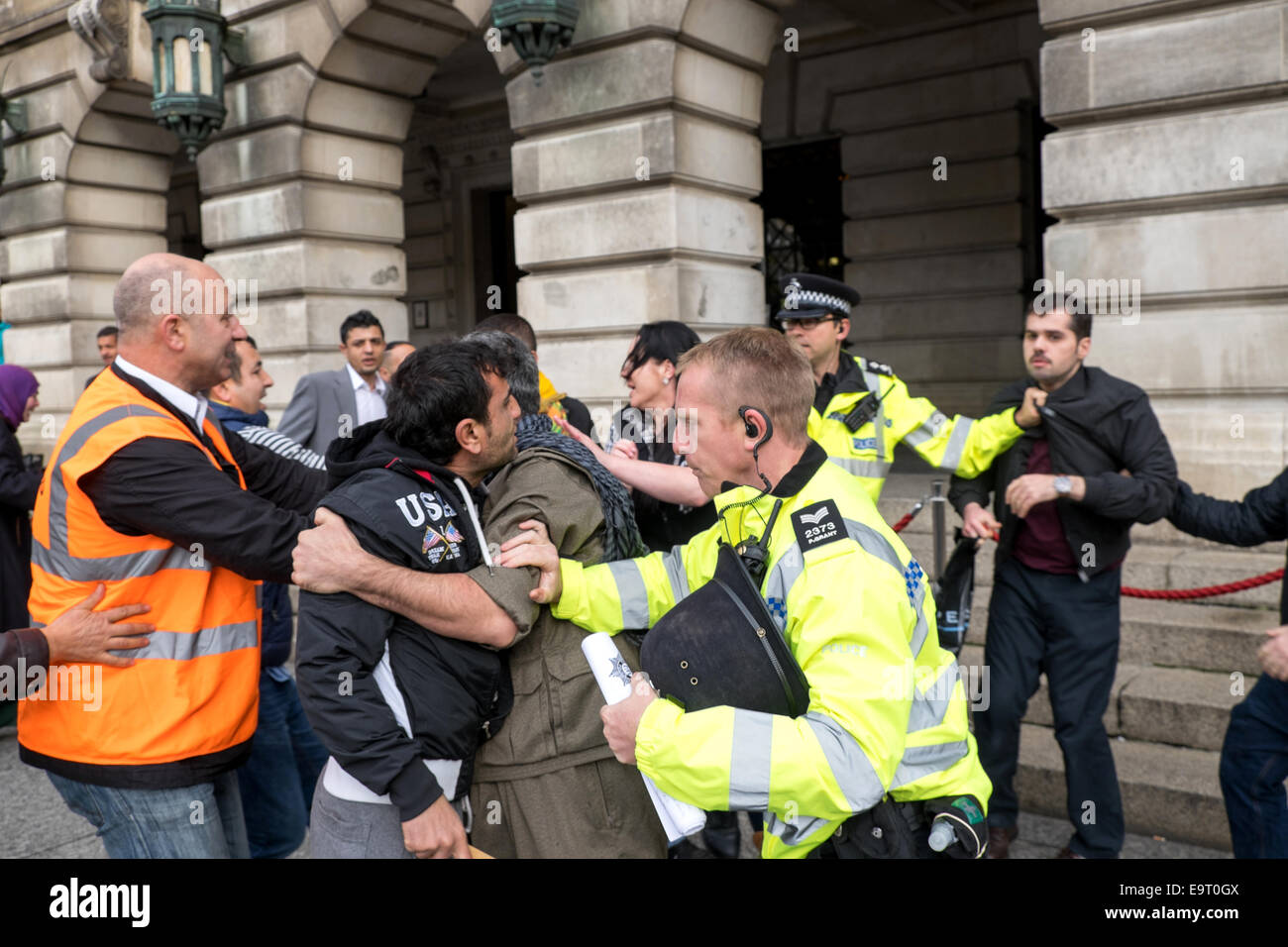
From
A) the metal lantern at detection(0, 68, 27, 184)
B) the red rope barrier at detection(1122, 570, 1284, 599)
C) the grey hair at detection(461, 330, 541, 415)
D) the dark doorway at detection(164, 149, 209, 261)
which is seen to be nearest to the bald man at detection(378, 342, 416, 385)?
the grey hair at detection(461, 330, 541, 415)

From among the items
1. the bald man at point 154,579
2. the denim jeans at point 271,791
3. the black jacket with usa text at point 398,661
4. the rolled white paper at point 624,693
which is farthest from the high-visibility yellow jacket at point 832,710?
the denim jeans at point 271,791

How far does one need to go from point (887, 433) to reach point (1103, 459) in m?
0.87

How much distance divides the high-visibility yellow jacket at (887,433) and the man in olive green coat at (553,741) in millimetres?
2126

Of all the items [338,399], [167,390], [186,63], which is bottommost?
[167,390]

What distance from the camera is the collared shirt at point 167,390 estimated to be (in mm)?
2670

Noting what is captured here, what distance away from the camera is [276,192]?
984cm

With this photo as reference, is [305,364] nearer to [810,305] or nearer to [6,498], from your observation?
[6,498]

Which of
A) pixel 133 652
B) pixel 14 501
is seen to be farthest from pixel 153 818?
pixel 14 501

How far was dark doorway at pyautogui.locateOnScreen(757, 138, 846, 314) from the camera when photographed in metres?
12.2

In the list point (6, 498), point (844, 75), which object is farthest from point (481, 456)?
point (844, 75)

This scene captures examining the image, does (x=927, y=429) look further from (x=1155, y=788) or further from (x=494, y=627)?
(x=494, y=627)

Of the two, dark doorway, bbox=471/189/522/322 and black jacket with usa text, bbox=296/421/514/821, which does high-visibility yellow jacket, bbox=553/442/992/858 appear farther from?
dark doorway, bbox=471/189/522/322

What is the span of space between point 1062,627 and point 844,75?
9.14 metres

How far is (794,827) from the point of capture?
1.96 m
